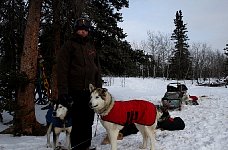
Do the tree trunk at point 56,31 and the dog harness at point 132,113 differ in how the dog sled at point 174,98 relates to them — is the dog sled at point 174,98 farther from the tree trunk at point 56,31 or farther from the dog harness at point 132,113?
the dog harness at point 132,113

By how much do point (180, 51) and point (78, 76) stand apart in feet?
153

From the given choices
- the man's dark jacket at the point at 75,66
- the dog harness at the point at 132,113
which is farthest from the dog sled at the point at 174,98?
the man's dark jacket at the point at 75,66

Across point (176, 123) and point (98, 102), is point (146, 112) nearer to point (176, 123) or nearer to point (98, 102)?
point (98, 102)

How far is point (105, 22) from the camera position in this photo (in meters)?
14.9

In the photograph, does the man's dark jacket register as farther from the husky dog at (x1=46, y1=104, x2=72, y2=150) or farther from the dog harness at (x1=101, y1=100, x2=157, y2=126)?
the husky dog at (x1=46, y1=104, x2=72, y2=150)

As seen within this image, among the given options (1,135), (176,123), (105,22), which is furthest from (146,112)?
(105,22)

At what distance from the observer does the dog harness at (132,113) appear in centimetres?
543

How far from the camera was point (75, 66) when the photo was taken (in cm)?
529

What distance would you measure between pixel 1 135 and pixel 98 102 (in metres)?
4.87

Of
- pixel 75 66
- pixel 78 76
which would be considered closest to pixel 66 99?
pixel 78 76

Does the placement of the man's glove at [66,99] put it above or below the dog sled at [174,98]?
above

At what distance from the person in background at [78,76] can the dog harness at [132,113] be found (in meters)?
0.44

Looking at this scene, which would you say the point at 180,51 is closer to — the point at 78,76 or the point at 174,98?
the point at 174,98

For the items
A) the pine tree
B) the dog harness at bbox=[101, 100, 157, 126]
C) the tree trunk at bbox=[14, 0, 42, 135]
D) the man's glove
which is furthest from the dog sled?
the pine tree
